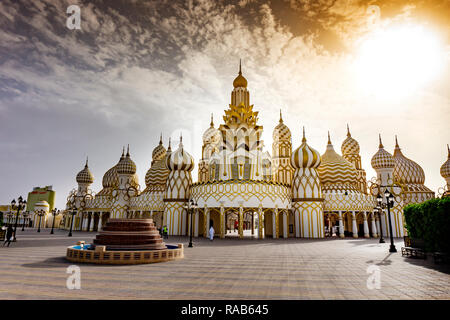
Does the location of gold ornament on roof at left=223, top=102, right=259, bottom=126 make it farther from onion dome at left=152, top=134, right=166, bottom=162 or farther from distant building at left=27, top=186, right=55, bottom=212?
distant building at left=27, top=186, right=55, bottom=212

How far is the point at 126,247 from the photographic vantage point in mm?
10641

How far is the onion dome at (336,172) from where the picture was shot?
36.9 metres

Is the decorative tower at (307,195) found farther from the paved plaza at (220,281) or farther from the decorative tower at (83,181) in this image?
the decorative tower at (83,181)

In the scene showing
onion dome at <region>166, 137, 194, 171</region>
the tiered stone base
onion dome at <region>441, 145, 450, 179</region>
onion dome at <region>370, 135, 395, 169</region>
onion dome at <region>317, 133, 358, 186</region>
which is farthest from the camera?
onion dome at <region>441, 145, 450, 179</region>

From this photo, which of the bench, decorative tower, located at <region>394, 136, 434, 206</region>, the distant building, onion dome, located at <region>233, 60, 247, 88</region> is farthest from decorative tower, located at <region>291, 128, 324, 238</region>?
the distant building

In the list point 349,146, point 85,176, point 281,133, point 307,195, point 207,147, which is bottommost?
point 307,195

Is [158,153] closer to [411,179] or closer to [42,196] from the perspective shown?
[411,179]

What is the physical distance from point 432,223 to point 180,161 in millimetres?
25858

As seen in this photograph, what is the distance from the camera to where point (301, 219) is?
28359 millimetres

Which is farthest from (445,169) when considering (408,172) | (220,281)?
(220,281)

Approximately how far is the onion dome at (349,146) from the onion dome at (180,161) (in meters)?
28.9

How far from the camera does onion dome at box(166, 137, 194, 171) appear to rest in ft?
106

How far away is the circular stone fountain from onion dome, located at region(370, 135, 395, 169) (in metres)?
38.2
